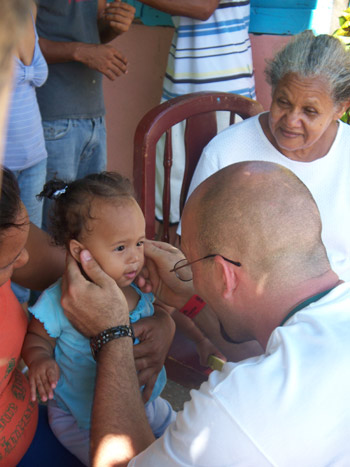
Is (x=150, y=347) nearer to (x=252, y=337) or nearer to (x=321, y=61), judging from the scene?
(x=252, y=337)

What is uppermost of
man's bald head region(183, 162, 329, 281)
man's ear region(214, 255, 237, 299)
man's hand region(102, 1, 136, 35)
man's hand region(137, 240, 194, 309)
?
man's hand region(102, 1, 136, 35)

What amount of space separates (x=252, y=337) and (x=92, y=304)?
480mm

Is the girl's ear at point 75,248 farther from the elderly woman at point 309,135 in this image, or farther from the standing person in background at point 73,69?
the standing person in background at point 73,69

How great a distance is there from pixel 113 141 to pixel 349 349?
322cm

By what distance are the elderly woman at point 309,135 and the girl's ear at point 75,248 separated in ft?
2.43

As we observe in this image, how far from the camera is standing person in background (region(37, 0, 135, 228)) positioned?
2848mm

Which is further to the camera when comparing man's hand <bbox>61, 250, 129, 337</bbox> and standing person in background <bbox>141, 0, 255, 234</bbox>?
standing person in background <bbox>141, 0, 255, 234</bbox>

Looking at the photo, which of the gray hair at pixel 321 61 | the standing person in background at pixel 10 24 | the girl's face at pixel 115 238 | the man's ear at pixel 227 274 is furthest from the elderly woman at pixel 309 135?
the standing person in background at pixel 10 24

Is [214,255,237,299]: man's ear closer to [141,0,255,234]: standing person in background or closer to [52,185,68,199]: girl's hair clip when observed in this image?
[52,185,68,199]: girl's hair clip

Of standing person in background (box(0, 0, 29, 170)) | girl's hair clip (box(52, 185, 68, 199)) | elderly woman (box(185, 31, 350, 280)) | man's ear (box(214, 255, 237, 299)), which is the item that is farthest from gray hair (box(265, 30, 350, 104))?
standing person in background (box(0, 0, 29, 170))

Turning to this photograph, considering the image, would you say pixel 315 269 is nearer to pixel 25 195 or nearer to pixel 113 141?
pixel 25 195

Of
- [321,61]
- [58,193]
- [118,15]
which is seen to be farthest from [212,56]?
[58,193]

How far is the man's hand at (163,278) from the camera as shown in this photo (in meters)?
1.93

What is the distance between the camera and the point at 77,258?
5.83ft
